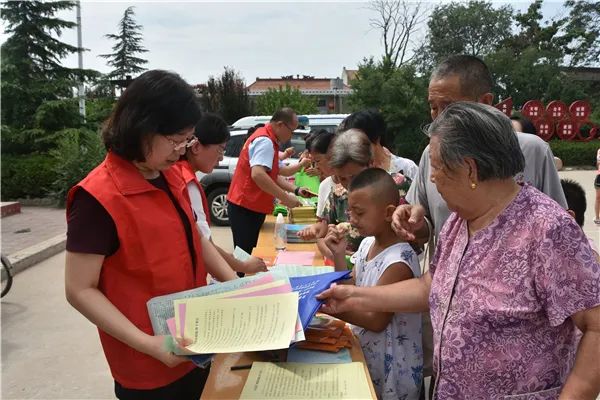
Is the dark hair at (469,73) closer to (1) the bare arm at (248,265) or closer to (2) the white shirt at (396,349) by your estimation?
(2) the white shirt at (396,349)

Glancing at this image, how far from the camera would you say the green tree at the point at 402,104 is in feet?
66.0

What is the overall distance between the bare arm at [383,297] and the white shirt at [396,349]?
134mm

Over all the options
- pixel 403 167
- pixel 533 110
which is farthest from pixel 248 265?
pixel 533 110

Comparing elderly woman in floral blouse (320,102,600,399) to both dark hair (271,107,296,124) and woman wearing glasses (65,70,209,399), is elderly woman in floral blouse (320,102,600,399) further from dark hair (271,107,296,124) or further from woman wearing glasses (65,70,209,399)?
dark hair (271,107,296,124)

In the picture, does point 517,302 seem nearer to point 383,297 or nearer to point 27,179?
point 383,297

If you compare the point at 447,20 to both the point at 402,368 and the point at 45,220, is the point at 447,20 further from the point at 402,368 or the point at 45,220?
the point at 402,368

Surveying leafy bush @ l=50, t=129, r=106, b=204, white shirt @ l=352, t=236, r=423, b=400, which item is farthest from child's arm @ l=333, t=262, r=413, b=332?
leafy bush @ l=50, t=129, r=106, b=204

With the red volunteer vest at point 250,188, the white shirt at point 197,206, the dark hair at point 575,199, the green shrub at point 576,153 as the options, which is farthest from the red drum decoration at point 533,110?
the white shirt at point 197,206

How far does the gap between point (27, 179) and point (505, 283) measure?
39.6 ft

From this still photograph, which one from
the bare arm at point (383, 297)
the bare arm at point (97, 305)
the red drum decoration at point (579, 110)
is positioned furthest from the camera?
the red drum decoration at point (579, 110)

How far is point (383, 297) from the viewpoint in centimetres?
164

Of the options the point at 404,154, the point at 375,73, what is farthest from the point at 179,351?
the point at 375,73

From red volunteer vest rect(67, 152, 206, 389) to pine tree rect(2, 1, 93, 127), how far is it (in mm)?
13452

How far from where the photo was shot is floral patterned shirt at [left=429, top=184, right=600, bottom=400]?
1145 millimetres
